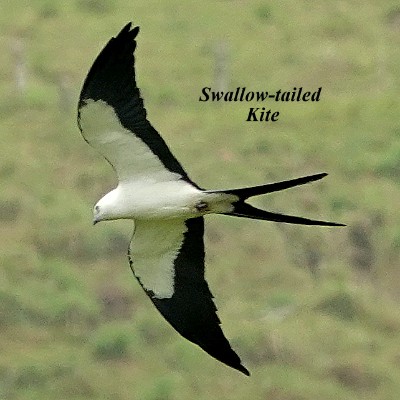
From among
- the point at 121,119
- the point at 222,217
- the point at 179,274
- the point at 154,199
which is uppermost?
the point at 222,217

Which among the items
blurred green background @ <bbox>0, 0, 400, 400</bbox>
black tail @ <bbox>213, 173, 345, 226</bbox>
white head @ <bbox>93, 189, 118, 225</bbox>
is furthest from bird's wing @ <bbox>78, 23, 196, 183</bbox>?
blurred green background @ <bbox>0, 0, 400, 400</bbox>

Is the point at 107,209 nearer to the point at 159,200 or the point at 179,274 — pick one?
the point at 159,200

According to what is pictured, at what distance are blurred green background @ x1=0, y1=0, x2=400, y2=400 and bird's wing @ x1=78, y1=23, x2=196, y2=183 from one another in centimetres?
556

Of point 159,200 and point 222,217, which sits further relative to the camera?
point 222,217

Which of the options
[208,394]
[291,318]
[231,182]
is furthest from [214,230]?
[208,394]

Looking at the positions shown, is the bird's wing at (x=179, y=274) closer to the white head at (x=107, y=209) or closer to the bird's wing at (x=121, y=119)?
the white head at (x=107, y=209)

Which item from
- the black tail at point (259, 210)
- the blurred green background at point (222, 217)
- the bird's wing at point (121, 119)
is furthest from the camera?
the blurred green background at point (222, 217)

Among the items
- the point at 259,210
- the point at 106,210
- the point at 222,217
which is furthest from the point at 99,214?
the point at 222,217

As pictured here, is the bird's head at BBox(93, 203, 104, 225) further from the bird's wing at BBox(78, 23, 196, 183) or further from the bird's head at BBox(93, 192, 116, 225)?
the bird's wing at BBox(78, 23, 196, 183)

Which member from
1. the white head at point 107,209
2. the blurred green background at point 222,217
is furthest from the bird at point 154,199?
the blurred green background at point 222,217

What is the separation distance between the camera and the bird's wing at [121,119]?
7.02 meters

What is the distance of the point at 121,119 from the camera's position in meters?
7.14

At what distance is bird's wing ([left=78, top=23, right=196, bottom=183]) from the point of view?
7.02 m

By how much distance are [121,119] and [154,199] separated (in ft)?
1.24
